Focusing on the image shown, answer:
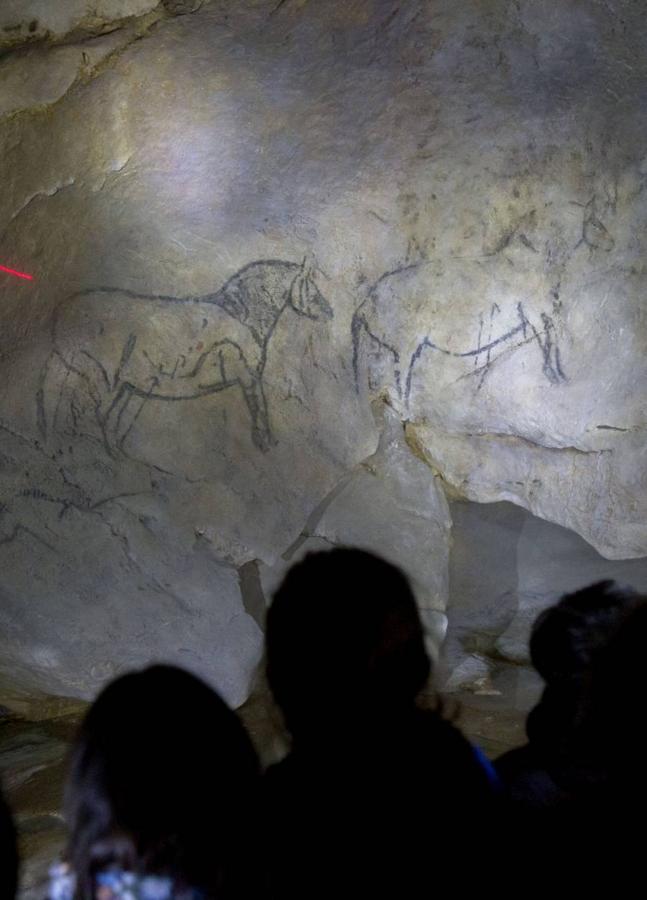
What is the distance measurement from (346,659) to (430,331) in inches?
49.2

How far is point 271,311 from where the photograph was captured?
7.92 feet

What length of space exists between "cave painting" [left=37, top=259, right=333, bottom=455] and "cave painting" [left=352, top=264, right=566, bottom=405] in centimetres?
14

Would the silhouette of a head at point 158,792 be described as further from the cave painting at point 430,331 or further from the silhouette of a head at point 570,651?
the cave painting at point 430,331

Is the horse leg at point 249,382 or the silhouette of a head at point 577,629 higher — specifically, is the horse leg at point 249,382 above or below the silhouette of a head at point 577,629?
above

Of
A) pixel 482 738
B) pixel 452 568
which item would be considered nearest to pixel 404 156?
pixel 452 568

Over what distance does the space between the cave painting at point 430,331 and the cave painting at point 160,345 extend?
0.47ft

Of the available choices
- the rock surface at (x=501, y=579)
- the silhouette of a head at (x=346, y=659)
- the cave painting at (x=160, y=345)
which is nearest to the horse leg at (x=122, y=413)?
the cave painting at (x=160, y=345)

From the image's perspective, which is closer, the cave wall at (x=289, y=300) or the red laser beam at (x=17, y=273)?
the cave wall at (x=289, y=300)

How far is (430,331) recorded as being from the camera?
7.97 ft

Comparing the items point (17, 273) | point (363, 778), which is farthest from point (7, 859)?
point (17, 273)

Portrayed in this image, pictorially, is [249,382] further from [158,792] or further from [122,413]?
[158,792]

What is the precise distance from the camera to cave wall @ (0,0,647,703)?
2162mm

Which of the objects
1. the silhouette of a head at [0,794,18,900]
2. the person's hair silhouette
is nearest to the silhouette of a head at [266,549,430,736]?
the person's hair silhouette

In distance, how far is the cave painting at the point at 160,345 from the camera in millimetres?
2389
